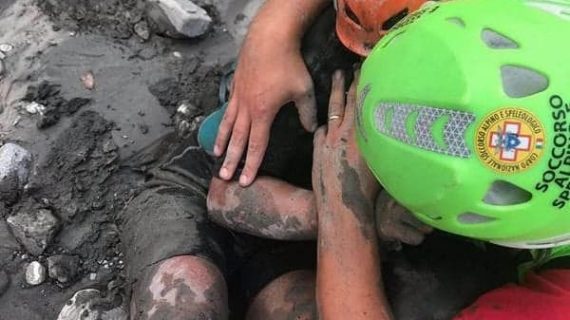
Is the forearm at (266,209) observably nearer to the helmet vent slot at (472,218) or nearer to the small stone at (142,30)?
the helmet vent slot at (472,218)

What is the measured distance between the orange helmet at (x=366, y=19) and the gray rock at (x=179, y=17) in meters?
0.92

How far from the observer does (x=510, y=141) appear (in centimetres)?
160

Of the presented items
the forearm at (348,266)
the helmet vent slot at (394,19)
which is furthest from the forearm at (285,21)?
the forearm at (348,266)

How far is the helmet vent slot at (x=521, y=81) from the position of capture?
162 centimetres

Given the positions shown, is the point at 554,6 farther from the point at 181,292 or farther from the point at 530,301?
the point at 181,292

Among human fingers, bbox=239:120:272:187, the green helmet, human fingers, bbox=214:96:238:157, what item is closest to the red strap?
the green helmet

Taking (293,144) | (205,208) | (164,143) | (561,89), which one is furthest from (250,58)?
(561,89)

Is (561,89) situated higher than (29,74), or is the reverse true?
(561,89)

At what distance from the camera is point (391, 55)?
5.79 feet

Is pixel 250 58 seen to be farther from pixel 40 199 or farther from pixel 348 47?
pixel 40 199

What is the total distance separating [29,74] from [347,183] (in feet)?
4.51

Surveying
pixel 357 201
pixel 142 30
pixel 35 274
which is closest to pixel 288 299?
pixel 357 201

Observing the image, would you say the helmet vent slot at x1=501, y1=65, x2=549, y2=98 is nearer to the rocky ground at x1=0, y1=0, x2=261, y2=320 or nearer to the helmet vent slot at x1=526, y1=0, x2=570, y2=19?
the helmet vent slot at x1=526, y1=0, x2=570, y2=19

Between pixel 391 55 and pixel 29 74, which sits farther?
pixel 29 74
